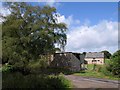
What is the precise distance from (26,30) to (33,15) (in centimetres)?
260

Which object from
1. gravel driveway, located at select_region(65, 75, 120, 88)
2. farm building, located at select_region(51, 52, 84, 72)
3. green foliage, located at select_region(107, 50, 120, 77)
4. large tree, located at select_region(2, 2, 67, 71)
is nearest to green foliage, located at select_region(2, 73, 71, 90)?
gravel driveway, located at select_region(65, 75, 120, 88)

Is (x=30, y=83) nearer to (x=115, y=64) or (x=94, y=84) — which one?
(x=94, y=84)

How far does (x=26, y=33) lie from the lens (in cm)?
3819

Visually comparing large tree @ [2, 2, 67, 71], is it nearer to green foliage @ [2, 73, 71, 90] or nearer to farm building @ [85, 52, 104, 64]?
green foliage @ [2, 73, 71, 90]

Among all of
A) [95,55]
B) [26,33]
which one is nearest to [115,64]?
[26,33]

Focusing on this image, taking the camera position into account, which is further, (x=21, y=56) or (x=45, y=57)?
(x=45, y=57)

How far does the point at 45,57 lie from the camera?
4000 centimetres

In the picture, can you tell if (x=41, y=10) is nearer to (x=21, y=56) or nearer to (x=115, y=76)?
(x=21, y=56)

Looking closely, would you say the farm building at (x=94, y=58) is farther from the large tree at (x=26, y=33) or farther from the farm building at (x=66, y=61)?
the large tree at (x=26, y=33)

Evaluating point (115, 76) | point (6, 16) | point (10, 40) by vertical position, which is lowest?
point (115, 76)

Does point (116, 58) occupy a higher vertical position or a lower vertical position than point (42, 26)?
lower

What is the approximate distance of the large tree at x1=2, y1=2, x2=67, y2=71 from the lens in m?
36.2

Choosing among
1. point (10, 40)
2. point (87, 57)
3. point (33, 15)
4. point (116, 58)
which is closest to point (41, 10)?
point (33, 15)

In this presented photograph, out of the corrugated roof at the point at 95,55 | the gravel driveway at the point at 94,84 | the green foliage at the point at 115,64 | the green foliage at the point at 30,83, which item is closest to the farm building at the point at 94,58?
the corrugated roof at the point at 95,55
